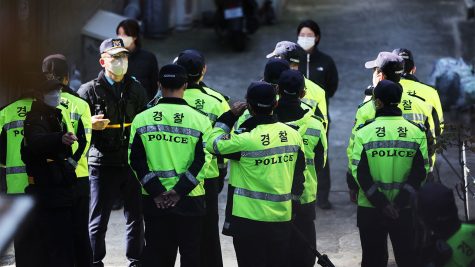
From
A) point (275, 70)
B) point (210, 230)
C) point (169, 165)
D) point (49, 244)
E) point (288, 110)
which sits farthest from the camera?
point (275, 70)

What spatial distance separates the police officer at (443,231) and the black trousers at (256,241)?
4.96 ft

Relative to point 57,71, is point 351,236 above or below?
below

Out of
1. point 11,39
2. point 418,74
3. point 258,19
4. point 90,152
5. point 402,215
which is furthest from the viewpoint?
point 258,19

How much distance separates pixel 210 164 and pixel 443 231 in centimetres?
265

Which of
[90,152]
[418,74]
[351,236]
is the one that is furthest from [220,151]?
[418,74]

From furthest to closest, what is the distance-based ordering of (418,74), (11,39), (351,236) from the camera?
1. (418,74)
2. (351,236)
3. (11,39)

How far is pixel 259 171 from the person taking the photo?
4.80 metres

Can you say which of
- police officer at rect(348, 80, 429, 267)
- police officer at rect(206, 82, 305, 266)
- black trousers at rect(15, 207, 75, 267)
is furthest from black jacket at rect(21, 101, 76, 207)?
police officer at rect(348, 80, 429, 267)

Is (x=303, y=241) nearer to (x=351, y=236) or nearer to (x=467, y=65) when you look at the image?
(x=351, y=236)

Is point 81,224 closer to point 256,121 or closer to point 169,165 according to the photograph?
point 169,165

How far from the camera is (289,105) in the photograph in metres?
5.51

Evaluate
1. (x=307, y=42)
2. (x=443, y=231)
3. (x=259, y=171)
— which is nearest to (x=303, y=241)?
(x=259, y=171)

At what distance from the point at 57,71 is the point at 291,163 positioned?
1.80m

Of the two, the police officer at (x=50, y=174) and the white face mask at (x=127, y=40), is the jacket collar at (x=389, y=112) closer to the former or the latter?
the police officer at (x=50, y=174)
